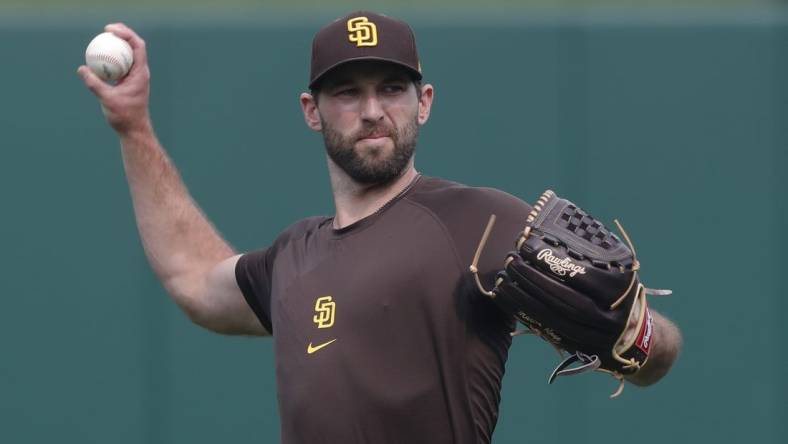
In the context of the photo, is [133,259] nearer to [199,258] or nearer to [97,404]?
[97,404]

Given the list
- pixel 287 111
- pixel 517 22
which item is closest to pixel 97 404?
pixel 287 111

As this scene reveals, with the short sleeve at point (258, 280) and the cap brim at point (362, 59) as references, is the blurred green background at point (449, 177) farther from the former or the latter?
the cap brim at point (362, 59)

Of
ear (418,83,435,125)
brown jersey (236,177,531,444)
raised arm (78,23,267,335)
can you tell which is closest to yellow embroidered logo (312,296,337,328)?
brown jersey (236,177,531,444)

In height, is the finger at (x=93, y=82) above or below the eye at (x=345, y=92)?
above

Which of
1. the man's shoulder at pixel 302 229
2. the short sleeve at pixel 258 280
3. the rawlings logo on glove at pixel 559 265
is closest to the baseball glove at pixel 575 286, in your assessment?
the rawlings logo on glove at pixel 559 265

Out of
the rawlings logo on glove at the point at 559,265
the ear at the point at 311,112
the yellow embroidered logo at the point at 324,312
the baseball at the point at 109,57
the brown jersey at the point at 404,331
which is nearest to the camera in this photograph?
the rawlings logo on glove at the point at 559,265

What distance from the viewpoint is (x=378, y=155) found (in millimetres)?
2996

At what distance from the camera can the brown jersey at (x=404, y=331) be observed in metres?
2.81

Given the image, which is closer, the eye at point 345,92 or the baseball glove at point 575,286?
the baseball glove at point 575,286

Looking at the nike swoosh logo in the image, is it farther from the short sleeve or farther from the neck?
the short sleeve

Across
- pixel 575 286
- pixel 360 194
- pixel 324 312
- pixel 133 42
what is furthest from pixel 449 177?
pixel 575 286

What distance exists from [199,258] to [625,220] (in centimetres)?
201

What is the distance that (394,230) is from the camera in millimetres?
2943

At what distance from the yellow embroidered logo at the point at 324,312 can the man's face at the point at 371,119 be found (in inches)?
10.8
